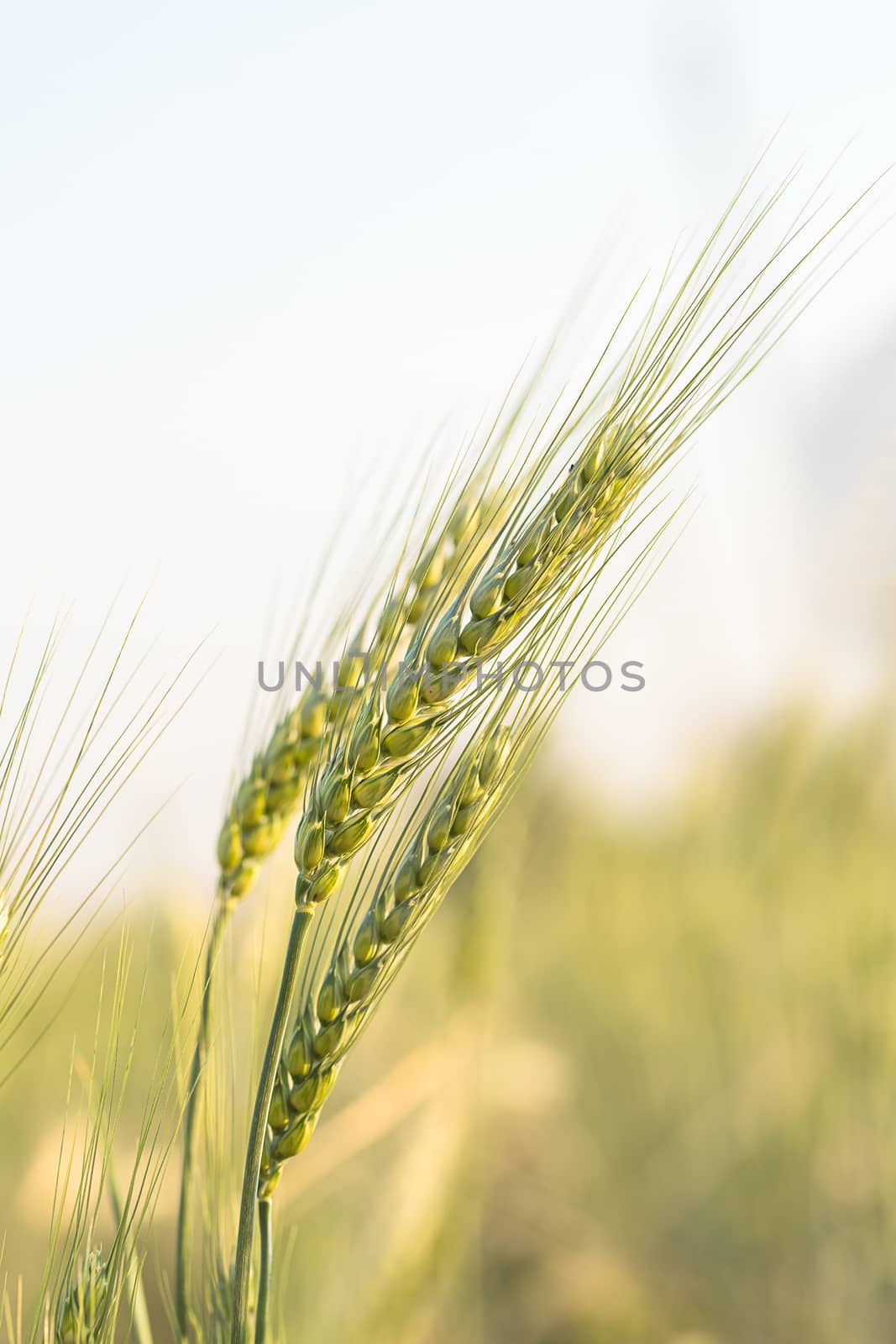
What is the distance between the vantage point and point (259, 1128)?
0.24 meters

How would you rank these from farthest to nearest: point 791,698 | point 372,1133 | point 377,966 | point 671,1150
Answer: point 671,1150 < point 791,698 < point 372,1133 < point 377,966

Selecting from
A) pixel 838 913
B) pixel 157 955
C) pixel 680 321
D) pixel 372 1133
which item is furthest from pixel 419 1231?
pixel 680 321

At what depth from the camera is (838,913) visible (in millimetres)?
976

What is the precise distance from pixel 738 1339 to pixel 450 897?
2.53 ft

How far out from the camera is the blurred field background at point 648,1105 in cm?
83

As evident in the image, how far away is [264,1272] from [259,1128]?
0.06m

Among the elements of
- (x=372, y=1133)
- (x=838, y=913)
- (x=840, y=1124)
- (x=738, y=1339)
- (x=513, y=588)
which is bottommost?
(x=738, y=1339)

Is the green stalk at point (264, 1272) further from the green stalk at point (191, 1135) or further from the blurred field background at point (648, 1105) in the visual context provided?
the blurred field background at point (648, 1105)

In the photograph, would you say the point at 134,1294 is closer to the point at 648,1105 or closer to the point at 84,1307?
the point at 84,1307

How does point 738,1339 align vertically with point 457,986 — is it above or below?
below

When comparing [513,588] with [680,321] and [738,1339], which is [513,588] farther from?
[738,1339]

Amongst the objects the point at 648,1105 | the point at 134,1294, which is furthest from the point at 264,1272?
the point at 648,1105

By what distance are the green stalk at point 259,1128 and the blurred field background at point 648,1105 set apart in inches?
18.7

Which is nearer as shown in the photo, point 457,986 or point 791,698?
point 457,986
